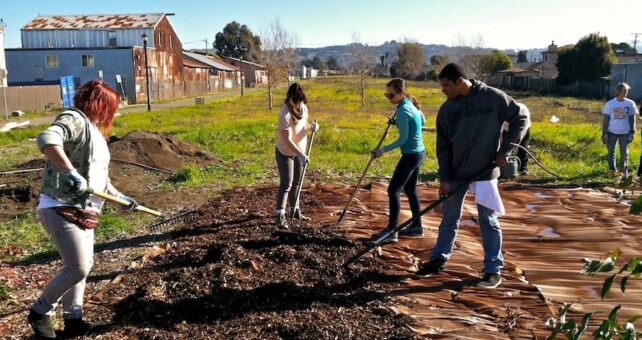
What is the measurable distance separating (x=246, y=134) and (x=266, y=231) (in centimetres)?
981

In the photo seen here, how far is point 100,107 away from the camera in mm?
3535

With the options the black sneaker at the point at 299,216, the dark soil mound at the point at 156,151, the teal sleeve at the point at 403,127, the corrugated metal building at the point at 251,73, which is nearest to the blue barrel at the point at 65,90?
the dark soil mound at the point at 156,151

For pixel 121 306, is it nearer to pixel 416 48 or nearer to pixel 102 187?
pixel 102 187

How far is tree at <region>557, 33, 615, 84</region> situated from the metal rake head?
42.3m

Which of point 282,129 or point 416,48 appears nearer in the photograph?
point 282,129

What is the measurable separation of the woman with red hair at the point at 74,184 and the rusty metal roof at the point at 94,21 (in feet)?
146

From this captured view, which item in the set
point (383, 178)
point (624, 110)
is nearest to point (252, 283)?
point (383, 178)

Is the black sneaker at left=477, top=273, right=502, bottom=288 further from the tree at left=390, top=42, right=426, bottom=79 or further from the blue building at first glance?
the tree at left=390, top=42, right=426, bottom=79

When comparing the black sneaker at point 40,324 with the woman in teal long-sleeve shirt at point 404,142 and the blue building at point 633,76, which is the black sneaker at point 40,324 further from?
the blue building at point 633,76

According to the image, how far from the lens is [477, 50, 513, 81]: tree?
48625 mm

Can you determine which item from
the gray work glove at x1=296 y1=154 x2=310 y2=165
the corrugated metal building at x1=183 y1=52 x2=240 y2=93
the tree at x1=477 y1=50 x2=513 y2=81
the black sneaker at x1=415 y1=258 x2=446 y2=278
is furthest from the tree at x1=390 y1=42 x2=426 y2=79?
the black sneaker at x1=415 y1=258 x2=446 y2=278

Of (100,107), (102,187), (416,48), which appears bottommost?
(102,187)

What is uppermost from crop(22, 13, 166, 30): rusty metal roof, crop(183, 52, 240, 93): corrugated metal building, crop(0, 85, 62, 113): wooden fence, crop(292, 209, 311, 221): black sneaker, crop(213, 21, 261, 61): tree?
crop(213, 21, 261, 61): tree

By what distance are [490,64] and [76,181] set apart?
2129 inches
